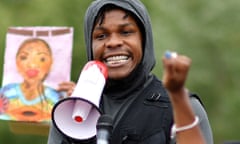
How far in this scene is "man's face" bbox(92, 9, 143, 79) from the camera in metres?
3.62

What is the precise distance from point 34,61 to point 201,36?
22.6 feet

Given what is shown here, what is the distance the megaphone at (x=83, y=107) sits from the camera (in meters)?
3.38

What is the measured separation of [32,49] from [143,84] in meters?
1.61

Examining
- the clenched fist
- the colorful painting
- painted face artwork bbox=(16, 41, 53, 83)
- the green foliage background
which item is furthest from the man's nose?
the green foliage background

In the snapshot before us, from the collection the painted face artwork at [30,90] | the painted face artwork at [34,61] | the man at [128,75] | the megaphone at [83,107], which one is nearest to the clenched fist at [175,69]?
the megaphone at [83,107]

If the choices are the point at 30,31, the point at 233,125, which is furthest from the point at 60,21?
the point at 30,31

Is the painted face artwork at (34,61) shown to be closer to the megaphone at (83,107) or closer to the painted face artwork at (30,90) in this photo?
the painted face artwork at (30,90)

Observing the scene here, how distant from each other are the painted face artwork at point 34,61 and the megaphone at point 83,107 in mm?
1642

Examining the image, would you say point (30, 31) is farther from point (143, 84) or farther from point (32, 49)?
point (143, 84)

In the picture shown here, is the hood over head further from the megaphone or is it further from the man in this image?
the megaphone

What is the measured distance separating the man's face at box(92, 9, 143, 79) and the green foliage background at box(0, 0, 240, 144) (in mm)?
6422

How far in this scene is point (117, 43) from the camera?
362 centimetres

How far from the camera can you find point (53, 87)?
505cm

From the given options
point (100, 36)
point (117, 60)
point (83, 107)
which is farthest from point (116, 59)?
point (83, 107)
